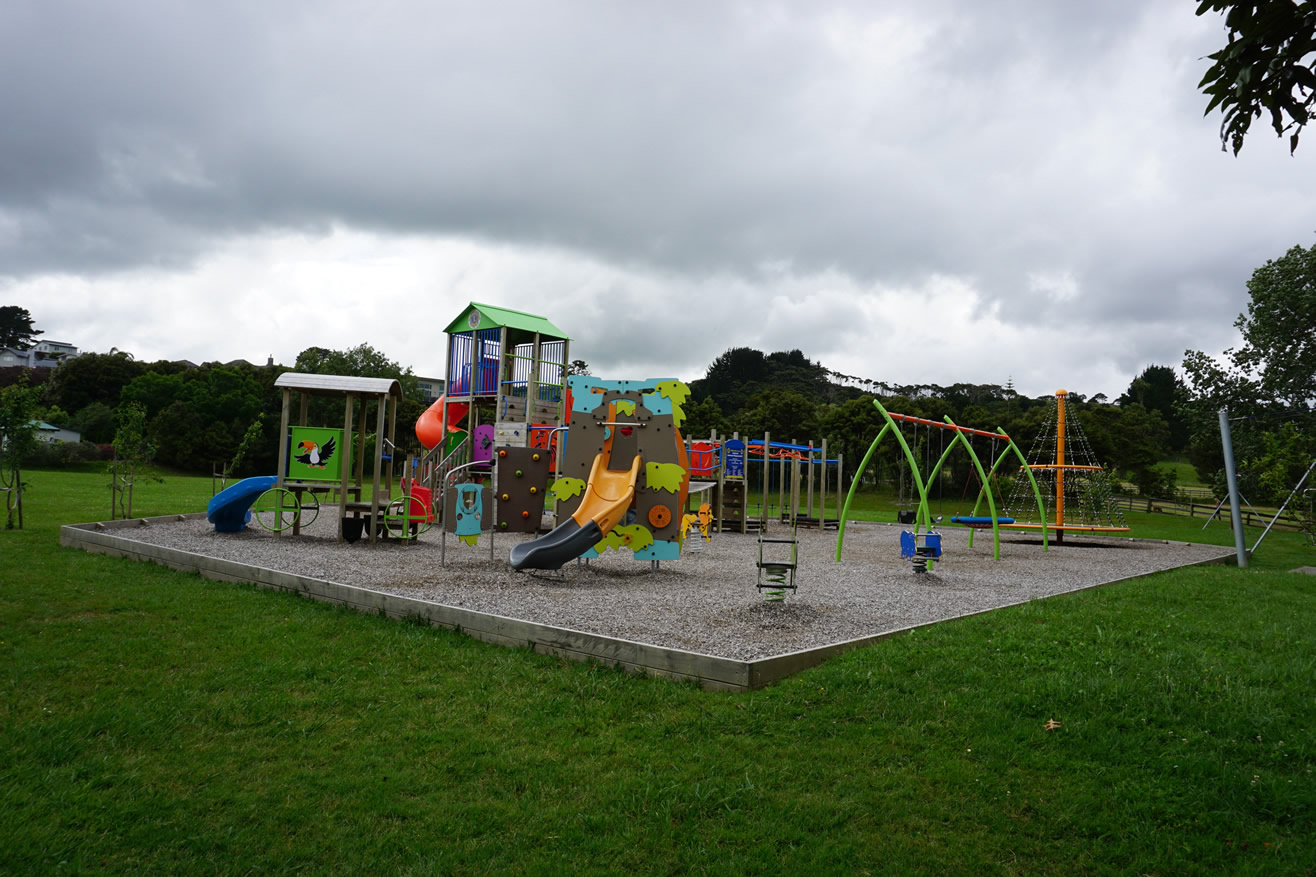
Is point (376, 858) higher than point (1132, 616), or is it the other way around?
point (1132, 616)

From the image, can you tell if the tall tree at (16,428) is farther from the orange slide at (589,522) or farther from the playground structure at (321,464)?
the orange slide at (589,522)

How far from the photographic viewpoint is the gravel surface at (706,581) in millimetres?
7316

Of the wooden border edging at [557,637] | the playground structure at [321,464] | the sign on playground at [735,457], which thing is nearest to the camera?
the wooden border edging at [557,637]

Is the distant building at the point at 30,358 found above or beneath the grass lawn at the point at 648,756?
above

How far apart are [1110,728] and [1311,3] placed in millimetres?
3891

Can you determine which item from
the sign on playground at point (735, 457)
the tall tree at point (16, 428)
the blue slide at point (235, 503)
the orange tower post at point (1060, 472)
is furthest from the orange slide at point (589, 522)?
the orange tower post at point (1060, 472)

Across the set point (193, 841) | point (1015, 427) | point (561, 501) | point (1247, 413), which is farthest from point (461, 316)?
point (1015, 427)

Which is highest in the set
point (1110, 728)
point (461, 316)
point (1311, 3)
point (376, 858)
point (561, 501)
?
point (461, 316)

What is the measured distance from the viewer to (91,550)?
453 inches

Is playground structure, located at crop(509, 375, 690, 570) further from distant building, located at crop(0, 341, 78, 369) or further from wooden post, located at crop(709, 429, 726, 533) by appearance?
distant building, located at crop(0, 341, 78, 369)

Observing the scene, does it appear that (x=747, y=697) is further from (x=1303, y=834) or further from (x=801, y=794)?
(x=1303, y=834)

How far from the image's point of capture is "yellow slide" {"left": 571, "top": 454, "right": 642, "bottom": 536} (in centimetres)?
1080

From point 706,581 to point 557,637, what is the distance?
4.63m

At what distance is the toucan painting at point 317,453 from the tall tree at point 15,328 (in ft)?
360
